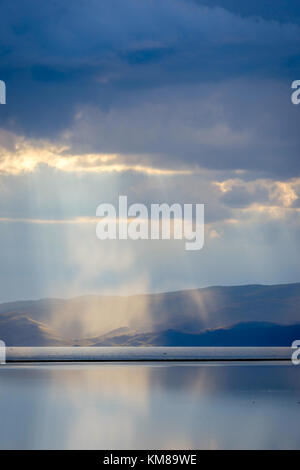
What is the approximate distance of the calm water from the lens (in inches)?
1251

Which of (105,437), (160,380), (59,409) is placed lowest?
(105,437)

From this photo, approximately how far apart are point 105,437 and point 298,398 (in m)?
19.5

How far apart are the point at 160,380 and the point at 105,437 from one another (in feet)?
119

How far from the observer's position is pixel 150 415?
1597 inches

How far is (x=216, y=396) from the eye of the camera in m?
51.4

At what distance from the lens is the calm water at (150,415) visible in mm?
31781

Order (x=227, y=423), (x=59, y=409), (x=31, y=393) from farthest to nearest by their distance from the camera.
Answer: (x=31, y=393) < (x=59, y=409) < (x=227, y=423)
